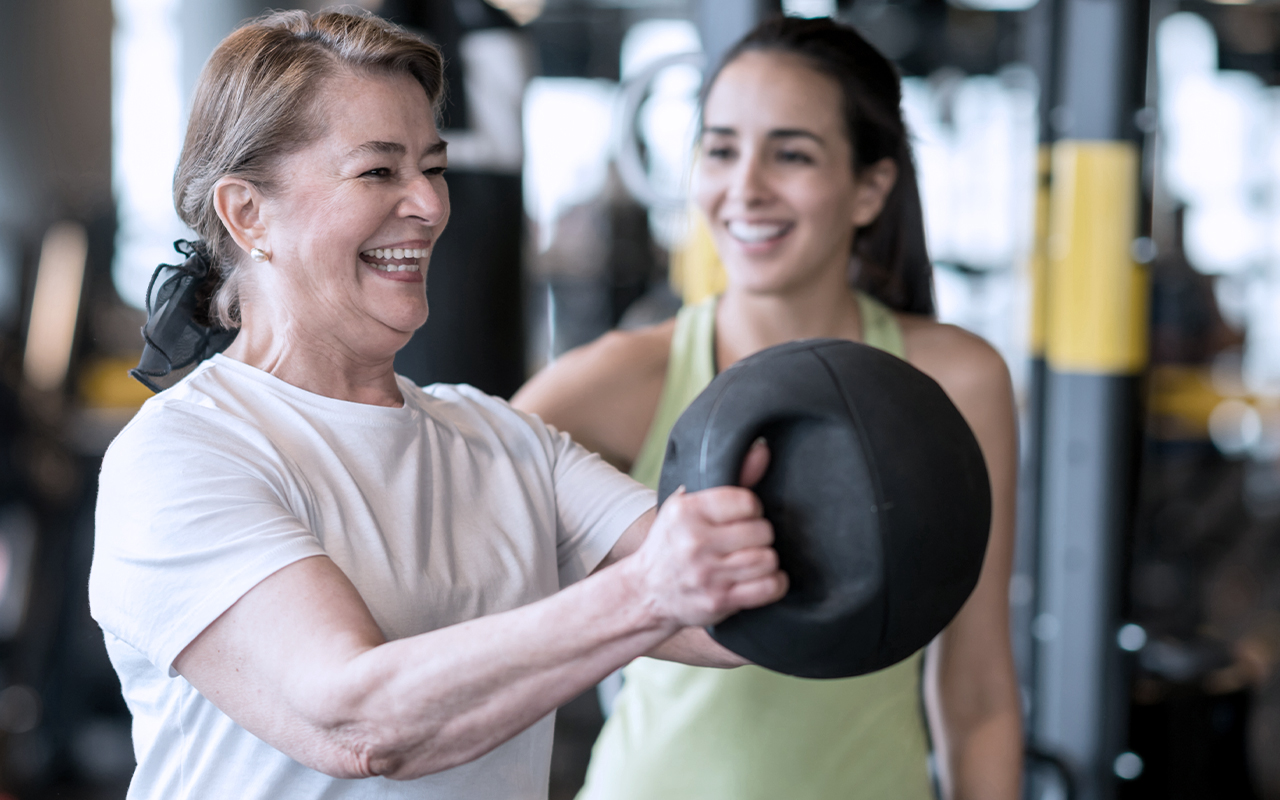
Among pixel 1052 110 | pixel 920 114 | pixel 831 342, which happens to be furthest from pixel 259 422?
pixel 920 114

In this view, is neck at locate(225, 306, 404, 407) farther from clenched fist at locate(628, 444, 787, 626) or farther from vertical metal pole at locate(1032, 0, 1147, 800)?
vertical metal pole at locate(1032, 0, 1147, 800)

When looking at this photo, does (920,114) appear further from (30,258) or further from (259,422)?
(259,422)

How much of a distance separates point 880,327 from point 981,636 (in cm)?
39

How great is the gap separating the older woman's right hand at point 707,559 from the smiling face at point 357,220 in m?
0.34

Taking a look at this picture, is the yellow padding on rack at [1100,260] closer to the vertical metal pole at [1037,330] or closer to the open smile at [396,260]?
the vertical metal pole at [1037,330]

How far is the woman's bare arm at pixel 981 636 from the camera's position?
54.8 inches

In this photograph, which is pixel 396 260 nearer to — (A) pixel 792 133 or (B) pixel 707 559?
(B) pixel 707 559

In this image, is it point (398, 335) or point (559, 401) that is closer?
point (398, 335)

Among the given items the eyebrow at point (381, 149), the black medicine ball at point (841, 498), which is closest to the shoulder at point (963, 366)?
the black medicine ball at point (841, 498)

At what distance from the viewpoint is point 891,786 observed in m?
1.32

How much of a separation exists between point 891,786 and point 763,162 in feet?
2.36

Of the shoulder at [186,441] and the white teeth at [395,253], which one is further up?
the white teeth at [395,253]

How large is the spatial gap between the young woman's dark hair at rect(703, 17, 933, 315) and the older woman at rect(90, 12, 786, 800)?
0.55m

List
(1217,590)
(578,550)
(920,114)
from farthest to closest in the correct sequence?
(920,114) < (1217,590) < (578,550)
